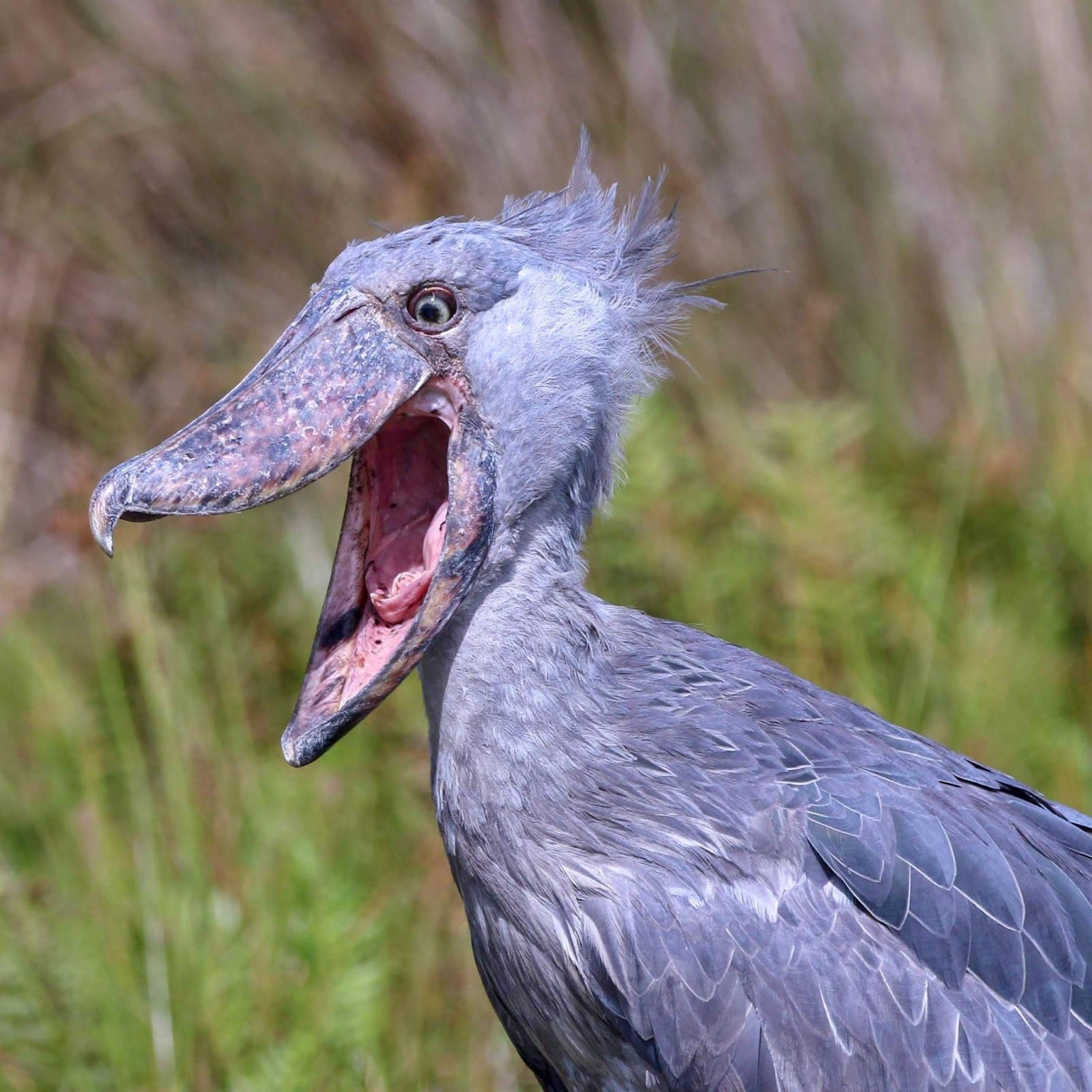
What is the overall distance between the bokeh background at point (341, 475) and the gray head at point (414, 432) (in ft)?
2.76

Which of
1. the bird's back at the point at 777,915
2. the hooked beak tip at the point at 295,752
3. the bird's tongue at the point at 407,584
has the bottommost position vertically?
the bird's back at the point at 777,915

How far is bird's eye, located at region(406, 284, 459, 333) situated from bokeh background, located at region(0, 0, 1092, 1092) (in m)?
1.10

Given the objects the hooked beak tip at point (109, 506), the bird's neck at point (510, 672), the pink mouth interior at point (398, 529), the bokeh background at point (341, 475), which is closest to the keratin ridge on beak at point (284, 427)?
the hooked beak tip at point (109, 506)

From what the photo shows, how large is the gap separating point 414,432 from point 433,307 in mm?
187

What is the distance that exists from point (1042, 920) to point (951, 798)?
0.18 m

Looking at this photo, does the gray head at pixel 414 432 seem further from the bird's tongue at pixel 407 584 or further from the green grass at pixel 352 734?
the green grass at pixel 352 734

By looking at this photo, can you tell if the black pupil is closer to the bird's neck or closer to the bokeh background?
the bird's neck

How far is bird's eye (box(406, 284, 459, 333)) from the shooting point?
1826mm

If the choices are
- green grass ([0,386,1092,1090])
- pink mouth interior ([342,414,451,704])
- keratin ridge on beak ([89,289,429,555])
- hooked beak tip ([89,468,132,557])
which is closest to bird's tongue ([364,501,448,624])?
pink mouth interior ([342,414,451,704])

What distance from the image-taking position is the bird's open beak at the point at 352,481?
172 cm

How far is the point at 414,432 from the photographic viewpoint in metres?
1.95

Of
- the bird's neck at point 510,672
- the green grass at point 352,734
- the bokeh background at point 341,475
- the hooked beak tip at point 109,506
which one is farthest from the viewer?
the bokeh background at point 341,475

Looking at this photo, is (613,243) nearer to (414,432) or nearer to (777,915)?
(414,432)

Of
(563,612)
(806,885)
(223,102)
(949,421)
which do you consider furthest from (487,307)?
(223,102)
